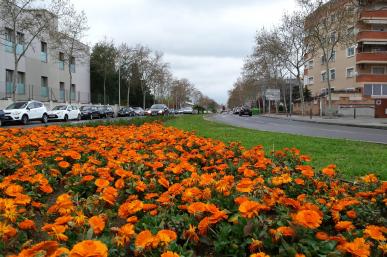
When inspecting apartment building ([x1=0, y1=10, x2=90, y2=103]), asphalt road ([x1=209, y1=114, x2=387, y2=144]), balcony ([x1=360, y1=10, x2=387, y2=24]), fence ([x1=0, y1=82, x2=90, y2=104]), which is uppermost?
balcony ([x1=360, y1=10, x2=387, y2=24])

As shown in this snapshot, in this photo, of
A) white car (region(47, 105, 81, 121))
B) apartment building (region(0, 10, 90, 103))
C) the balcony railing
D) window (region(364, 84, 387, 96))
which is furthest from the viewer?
the balcony railing

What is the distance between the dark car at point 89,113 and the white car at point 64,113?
8.86 feet

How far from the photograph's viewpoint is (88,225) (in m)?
2.44

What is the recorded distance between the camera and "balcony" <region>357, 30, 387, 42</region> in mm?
58156

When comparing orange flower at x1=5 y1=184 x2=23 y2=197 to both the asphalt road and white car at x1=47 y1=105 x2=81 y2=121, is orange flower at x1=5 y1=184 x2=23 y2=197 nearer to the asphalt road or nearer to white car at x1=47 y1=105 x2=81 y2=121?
the asphalt road

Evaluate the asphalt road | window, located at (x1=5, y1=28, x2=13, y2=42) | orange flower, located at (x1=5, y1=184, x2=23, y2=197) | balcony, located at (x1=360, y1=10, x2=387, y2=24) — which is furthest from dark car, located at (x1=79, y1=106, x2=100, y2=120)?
orange flower, located at (x1=5, y1=184, x2=23, y2=197)

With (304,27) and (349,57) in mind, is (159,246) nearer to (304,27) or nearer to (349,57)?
(304,27)

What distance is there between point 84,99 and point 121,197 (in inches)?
2349

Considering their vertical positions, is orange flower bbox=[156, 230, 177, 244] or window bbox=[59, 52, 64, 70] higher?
window bbox=[59, 52, 64, 70]

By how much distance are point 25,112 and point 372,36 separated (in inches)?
1816

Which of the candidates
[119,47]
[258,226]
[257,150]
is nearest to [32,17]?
[119,47]

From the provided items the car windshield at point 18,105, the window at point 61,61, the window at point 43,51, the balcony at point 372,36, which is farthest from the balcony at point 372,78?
the car windshield at point 18,105

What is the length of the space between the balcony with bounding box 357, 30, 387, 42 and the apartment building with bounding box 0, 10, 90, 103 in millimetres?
35632

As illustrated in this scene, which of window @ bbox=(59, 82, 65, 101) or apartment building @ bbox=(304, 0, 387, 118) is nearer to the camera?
window @ bbox=(59, 82, 65, 101)
